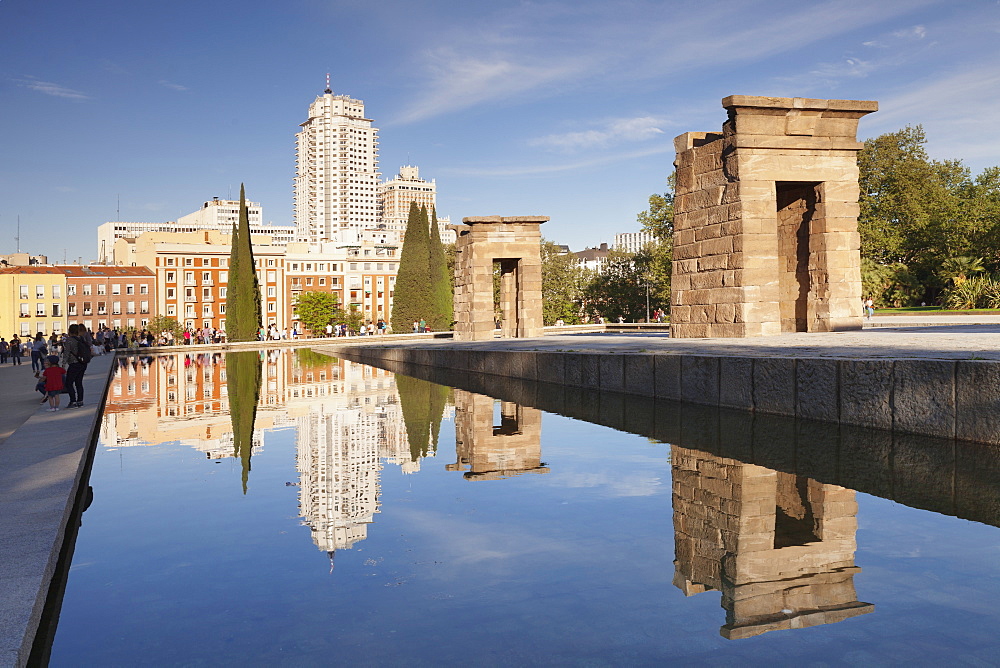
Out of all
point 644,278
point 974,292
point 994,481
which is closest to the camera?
point 994,481

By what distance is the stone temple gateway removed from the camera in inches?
673

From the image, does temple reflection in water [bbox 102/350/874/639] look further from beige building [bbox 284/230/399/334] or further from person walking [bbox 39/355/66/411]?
beige building [bbox 284/230/399/334]

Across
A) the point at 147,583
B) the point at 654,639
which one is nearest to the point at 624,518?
the point at 654,639

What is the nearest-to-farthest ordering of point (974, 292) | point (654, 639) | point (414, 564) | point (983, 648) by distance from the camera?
1. point (983, 648)
2. point (654, 639)
3. point (414, 564)
4. point (974, 292)

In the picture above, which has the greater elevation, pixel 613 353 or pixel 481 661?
pixel 613 353

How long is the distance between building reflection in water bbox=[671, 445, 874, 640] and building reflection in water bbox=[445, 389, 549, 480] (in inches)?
70.0

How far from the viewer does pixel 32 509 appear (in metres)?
5.26

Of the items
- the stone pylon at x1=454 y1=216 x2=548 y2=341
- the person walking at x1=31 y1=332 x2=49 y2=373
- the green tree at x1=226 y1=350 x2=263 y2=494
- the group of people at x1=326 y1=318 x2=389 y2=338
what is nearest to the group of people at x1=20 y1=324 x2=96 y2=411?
the green tree at x1=226 y1=350 x2=263 y2=494

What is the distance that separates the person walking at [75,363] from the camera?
1320 cm

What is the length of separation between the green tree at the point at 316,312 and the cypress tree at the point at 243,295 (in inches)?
1354

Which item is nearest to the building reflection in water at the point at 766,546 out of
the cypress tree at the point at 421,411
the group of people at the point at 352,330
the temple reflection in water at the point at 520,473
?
the temple reflection in water at the point at 520,473

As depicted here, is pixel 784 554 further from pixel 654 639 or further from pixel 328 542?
pixel 328 542

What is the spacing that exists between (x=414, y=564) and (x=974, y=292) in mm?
Result: 46067

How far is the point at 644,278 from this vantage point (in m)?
64.4
